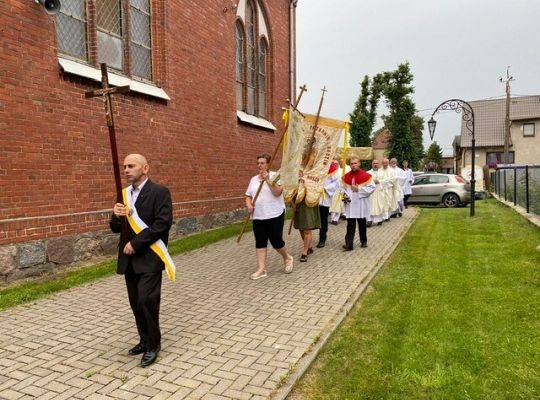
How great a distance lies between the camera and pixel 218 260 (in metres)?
8.62

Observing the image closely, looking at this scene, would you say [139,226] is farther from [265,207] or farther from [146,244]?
[265,207]

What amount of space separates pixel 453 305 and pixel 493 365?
1648mm

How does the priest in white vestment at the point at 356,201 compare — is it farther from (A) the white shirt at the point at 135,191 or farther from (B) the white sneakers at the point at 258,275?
(A) the white shirt at the point at 135,191

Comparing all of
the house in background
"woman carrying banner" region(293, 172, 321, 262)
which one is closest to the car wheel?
"woman carrying banner" region(293, 172, 321, 262)

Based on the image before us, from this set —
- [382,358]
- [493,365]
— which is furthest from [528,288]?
[382,358]

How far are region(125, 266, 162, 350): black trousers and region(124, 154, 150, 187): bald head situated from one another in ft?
2.52

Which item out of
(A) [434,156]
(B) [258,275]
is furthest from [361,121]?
(A) [434,156]

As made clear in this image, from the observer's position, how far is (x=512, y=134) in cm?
4422

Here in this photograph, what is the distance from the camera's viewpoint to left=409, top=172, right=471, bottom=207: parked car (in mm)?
19312

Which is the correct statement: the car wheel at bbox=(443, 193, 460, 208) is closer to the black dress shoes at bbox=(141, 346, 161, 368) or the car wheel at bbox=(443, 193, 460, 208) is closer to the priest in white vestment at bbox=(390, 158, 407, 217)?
the priest in white vestment at bbox=(390, 158, 407, 217)

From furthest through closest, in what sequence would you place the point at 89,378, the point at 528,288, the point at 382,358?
the point at 528,288, the point at 382,358, the point at 89,378

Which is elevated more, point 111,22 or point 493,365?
point 111,22

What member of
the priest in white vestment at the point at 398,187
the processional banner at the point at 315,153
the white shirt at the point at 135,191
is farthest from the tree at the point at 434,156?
the white shirt at the point at 135,191

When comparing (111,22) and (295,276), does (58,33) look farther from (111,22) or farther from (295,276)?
(295,276)
